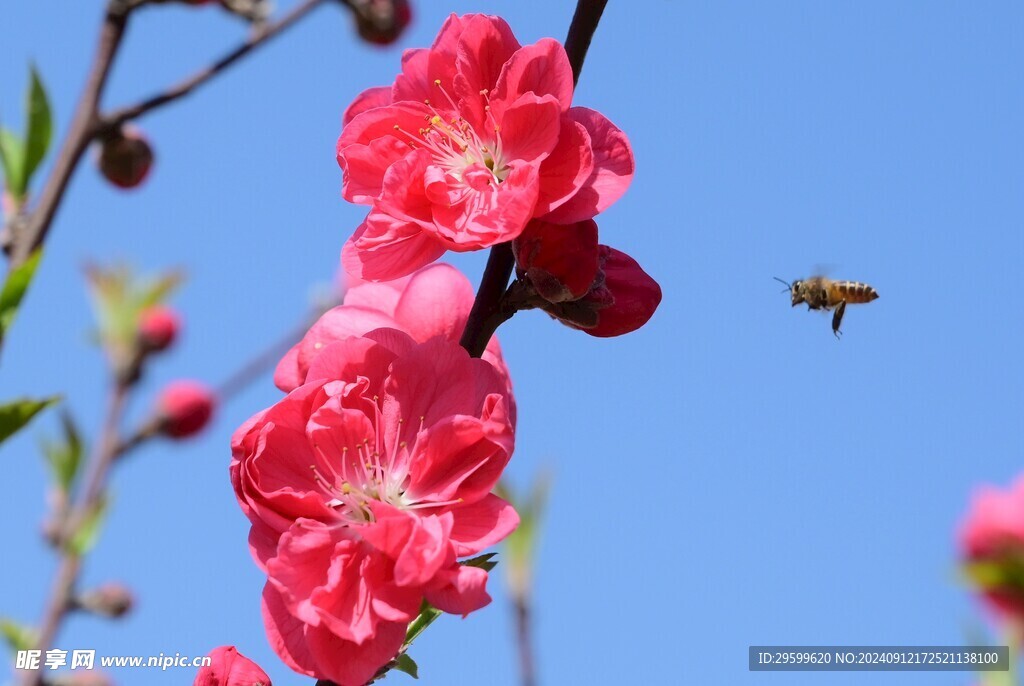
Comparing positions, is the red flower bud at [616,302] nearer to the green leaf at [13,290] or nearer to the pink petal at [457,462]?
the pink petal at [457,462]

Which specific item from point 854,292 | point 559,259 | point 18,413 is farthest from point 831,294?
point 18,413

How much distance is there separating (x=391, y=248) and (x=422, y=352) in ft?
0.63

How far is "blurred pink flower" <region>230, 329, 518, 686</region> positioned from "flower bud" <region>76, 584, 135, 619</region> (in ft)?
8.22

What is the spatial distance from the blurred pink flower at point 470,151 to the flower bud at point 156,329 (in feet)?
10.5

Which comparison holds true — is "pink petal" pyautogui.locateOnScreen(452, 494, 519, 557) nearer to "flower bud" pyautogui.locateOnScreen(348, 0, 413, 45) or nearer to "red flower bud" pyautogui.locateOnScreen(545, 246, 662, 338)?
"red flower bud" pyautogui.locateOnScreen(545, 246, 662, 338)

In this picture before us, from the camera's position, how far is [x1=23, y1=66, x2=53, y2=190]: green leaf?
6.99 feet

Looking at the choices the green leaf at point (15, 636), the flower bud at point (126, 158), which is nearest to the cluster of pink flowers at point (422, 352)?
the flower bud at point (126, 158)

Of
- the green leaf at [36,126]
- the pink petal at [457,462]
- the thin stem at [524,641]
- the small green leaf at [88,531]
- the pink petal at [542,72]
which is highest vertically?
the green leaf at [36,126]

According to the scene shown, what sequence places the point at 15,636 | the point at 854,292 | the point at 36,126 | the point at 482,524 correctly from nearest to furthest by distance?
the point at 482,524
the point at 36,126
the point at 854,292
the point at 15,636

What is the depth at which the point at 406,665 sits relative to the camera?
4.47 ft

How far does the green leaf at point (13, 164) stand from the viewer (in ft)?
7.27

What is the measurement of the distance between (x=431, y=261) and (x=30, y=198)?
3.76 feet

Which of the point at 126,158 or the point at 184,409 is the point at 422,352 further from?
the point at 184,409

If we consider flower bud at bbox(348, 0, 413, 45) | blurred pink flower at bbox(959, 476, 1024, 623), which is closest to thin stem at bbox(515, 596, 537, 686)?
blurred pink flower at bbox(959, 476, 1024, 623)
